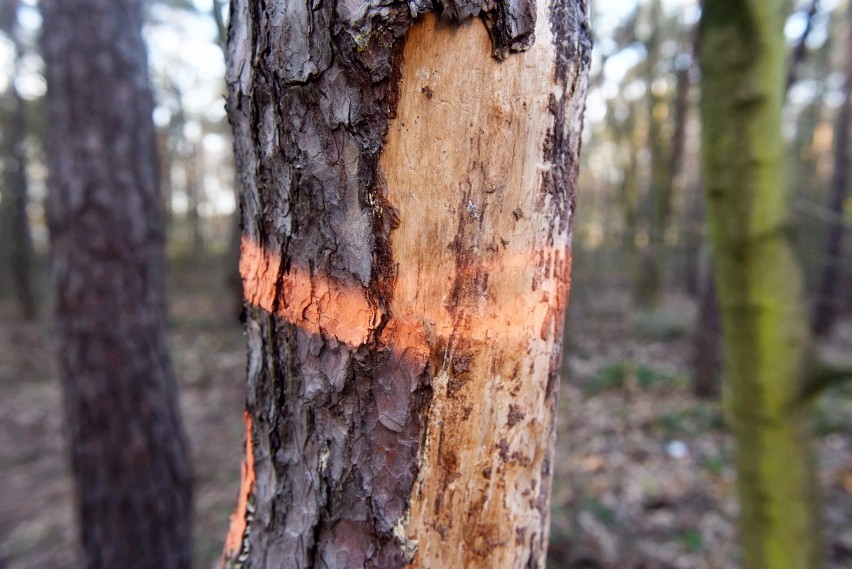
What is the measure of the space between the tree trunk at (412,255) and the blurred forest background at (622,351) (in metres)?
0.25

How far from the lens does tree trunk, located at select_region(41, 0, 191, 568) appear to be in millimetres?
2582

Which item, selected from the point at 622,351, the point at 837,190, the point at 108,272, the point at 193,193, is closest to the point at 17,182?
the point at 193,193

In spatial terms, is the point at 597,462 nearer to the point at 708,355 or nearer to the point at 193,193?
the point at 708,355

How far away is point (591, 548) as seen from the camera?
11.4 ft

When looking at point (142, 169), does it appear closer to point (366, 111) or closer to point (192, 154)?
point (366, 111)

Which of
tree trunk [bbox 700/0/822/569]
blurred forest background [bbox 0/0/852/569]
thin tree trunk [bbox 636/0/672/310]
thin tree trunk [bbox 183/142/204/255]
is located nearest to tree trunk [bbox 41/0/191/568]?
blurred forest background [bbox 0/0/852/569]

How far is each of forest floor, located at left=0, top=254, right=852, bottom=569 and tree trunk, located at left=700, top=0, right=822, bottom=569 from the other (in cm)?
178

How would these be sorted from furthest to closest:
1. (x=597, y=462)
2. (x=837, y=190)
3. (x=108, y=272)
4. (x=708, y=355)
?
(x=837, y=190), (x=708, y=355), (x=597, y=462), (x=108, y=272)

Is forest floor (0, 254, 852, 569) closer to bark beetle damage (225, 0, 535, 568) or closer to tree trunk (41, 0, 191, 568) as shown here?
tree trunk (41, 0, 191, 568)

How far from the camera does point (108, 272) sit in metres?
2.63

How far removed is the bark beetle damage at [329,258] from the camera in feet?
2.23

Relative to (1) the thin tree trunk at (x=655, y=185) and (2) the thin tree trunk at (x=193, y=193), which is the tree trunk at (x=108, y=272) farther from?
(2) the thin tree trunk at (x=193, y=193)

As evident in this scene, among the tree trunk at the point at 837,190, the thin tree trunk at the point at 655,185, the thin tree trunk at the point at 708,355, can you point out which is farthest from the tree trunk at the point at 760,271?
the thin tree trunk at the point at 655,185

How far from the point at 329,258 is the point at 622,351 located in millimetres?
8414
